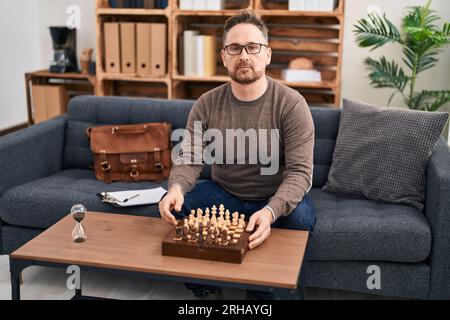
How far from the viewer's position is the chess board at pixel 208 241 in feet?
5.32

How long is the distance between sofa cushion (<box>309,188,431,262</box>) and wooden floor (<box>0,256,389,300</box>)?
0.94ft

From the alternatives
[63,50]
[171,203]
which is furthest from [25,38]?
[171,203]

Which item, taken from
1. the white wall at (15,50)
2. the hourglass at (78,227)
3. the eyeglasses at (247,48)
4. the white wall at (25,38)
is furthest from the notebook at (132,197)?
the white wall at (15,50)

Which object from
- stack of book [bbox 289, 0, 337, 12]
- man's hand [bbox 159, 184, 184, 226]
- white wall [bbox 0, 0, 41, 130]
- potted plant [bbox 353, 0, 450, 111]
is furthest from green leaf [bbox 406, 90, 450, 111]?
white wall [bbox 0, 0, 41, 130]

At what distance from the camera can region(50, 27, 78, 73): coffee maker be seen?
405 cm

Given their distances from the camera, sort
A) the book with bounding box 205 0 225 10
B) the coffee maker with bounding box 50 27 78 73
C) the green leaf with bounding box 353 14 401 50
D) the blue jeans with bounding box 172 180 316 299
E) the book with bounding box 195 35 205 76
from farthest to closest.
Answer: the coffee maker with bounding box 50 27 78 73 < the book with bounding box 195 35 205 76 < the book with bounding box 205 0 225 10 < the green leaf with bounding box 353 14 401 50 < the blue jeans with bounding box 172 180 316 299

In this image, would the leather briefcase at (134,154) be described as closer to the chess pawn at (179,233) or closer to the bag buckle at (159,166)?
the bag buckle at (159,166)

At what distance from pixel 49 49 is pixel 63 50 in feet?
1.62

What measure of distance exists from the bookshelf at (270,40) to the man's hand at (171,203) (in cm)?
181

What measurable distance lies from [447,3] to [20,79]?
321 cm

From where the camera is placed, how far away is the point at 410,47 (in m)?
3.43

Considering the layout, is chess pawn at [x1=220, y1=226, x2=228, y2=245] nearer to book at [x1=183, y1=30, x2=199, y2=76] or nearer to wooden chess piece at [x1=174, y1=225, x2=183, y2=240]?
wooden chess piece at [x1=174, y1=225, x2=183, y2=240]

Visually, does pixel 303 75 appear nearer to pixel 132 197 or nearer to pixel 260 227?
pixel 132 197
